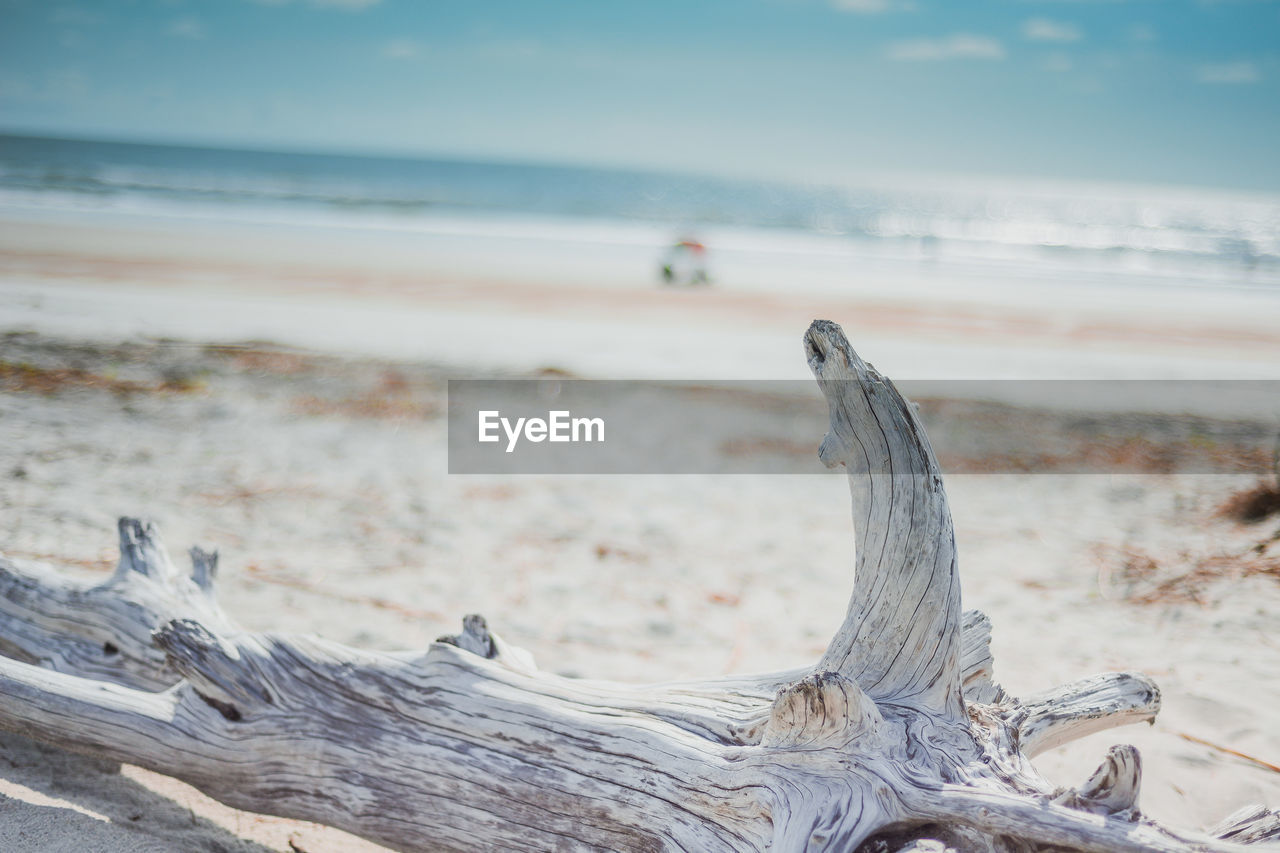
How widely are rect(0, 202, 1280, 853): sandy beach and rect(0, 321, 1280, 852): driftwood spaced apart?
25cm

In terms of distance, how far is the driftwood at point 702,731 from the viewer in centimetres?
171

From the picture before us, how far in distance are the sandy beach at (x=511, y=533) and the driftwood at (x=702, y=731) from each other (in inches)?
10.0

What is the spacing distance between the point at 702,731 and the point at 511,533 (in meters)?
2.75

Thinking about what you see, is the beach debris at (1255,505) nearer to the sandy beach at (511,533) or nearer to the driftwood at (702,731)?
the sandy beach at (511,533)

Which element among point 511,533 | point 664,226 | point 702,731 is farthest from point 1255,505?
point 664,226

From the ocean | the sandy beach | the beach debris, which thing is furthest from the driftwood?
the ocean

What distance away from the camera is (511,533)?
15.4 feet

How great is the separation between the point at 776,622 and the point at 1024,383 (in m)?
5.17

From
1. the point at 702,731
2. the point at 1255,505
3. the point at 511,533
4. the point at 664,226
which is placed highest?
the point at 664,226

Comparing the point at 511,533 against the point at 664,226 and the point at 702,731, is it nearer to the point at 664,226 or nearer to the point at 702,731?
the point at 702,731

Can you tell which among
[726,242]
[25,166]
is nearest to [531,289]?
[726,242]

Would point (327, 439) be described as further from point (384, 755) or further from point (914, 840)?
point (914, 840)

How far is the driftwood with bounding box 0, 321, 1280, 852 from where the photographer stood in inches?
67.5

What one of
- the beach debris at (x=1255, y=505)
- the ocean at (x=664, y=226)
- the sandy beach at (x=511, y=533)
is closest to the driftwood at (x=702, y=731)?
the sandy beach at (x=511, y=533)
